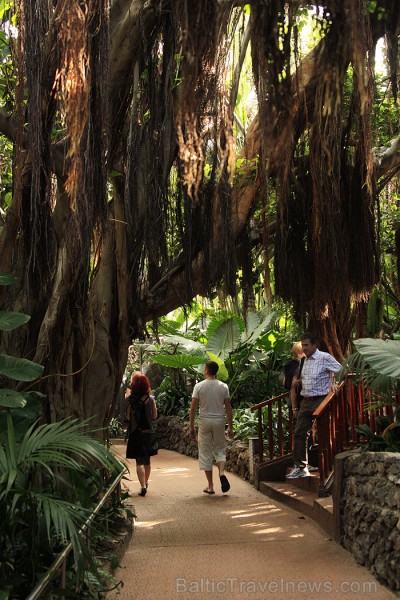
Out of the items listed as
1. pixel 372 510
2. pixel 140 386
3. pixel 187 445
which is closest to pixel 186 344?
pixel 187 445

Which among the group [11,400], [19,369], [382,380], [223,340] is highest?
[223,340]

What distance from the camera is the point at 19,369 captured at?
641 centimetres

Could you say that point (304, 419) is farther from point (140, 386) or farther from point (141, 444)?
point (140, 386)

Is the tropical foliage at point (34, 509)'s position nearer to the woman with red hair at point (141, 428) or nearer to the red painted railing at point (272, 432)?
the woman with red hair at point (141, 428)

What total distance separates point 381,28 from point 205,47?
3.16 m

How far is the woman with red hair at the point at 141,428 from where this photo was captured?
11.1 m

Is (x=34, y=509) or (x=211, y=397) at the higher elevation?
(x=211, y=397)

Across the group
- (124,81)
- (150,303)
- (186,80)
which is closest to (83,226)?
(186,80)

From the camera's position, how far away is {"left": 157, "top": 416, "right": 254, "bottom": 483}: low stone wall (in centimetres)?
1370

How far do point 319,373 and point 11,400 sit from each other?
458cm

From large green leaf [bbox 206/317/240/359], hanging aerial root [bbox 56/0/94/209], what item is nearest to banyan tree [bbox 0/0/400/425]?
hanging aerial root [bbox 56/0/94/209]

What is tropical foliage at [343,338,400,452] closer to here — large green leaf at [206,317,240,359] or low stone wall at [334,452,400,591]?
low stone wall at [334,452,400,591]

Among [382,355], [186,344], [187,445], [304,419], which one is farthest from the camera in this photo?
[186,344]

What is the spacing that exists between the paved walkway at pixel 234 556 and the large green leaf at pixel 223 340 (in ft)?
25.0
